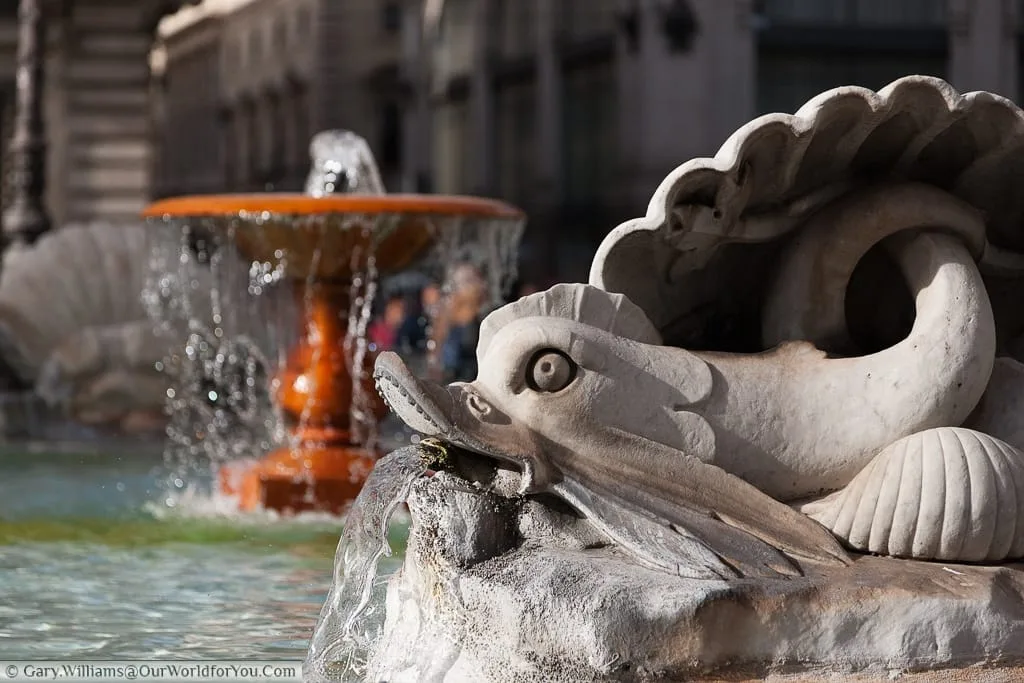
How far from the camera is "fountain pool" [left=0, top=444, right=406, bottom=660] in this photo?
4.57 meters

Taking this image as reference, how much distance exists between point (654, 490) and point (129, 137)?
18.6m

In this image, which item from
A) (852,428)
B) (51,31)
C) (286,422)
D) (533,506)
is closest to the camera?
(533,506)

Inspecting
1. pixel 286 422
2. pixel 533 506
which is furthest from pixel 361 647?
pixel 286 422

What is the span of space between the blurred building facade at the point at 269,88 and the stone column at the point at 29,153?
26.6m

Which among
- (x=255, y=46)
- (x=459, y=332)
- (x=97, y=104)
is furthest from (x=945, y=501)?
(x=255, y=46)

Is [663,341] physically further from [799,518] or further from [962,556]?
[962,556]

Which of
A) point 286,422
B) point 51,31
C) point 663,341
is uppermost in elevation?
point 51,31

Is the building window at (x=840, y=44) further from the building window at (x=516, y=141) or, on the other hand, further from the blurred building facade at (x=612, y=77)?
the building window at (x=516, y=141)

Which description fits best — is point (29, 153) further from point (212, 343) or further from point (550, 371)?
point (550, 371)

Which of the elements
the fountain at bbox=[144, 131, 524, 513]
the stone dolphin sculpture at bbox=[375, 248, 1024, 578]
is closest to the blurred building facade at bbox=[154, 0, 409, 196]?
the fountain at bbox=[144, 131, 524, 513]

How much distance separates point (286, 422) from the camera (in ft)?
27.6

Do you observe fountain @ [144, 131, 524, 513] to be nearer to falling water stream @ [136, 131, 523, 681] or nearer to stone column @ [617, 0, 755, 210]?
falling water stream @ [136, 131, 523, 681]

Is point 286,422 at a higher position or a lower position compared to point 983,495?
lower

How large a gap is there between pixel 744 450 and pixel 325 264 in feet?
13.5
